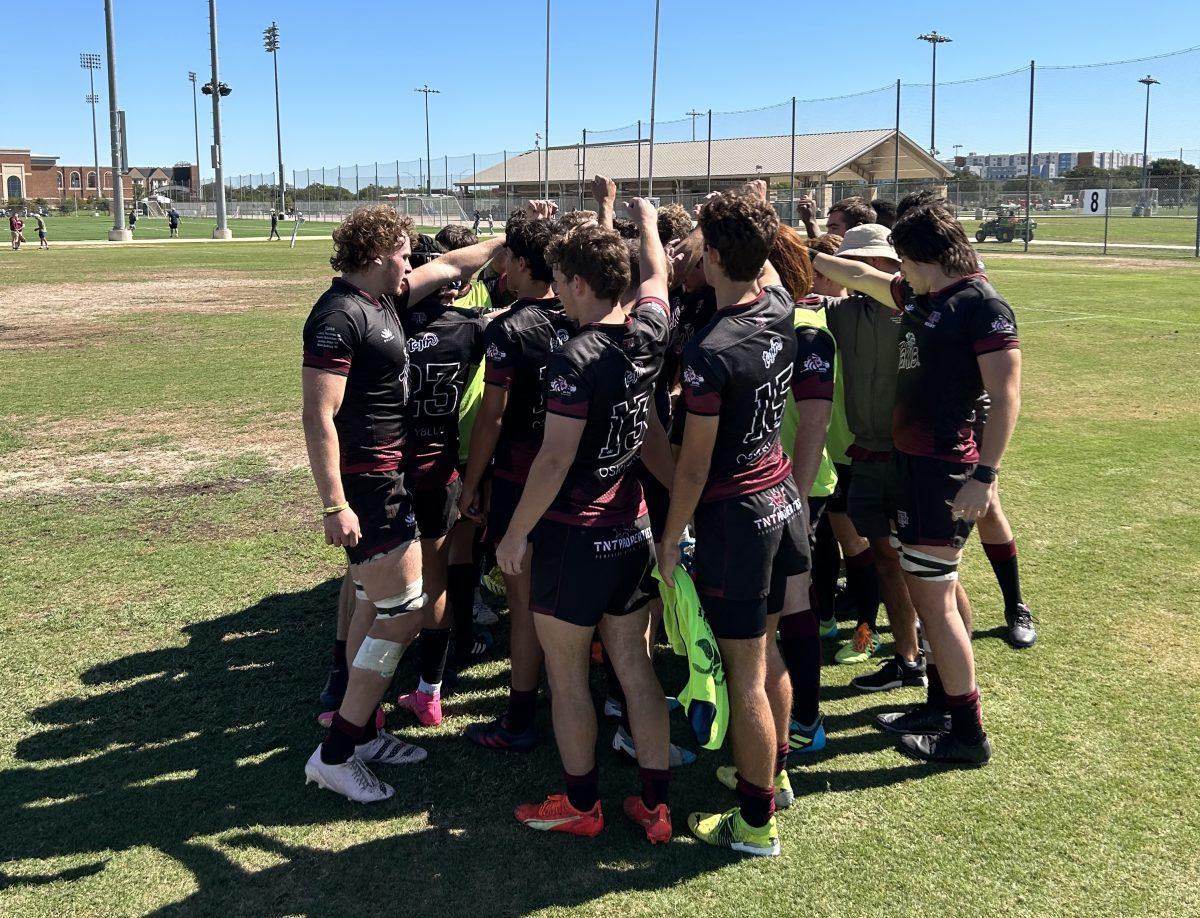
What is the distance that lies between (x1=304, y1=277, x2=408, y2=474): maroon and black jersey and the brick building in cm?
13621

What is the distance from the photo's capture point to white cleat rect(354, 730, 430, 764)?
4215 millimetres

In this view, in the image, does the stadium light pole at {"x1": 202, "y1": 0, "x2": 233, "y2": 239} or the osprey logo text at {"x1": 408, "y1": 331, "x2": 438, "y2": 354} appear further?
the stadium light pole at {"x1": 202, "y1": 0, "x2": 233, "y2": 239}

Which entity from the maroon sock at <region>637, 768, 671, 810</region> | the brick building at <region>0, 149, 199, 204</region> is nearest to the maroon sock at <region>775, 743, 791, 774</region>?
the maroon sock at <region>637, 768, 671, 810</region>

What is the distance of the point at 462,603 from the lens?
17.5 feet

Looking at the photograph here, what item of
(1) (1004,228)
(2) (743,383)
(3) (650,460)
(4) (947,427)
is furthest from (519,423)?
(1) (1004,228)

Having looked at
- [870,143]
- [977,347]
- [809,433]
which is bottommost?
[809,433]

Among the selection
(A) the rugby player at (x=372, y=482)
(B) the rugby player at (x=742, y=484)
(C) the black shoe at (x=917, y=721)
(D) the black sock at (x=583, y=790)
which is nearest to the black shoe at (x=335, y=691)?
(A) the rugby player at (x=372, y=482)

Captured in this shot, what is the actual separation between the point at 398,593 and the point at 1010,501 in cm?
539

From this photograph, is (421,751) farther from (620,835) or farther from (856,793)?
(856,793)

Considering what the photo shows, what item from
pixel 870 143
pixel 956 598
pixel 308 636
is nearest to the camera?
pixel 956 598

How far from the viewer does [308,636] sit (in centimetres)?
549

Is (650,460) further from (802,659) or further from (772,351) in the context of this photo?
(802,659)

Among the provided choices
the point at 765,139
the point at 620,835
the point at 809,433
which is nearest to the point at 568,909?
the point at 620,835

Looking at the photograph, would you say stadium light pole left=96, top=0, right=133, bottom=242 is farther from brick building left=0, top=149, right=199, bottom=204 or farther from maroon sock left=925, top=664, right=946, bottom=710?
brick building left=0, top=149, right=199, bottom=204
